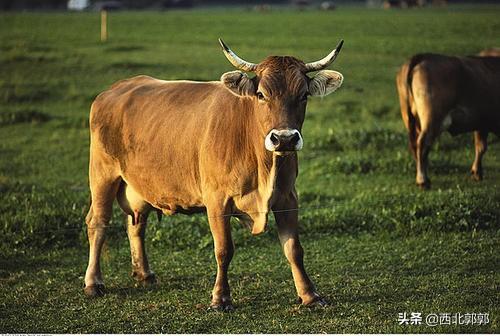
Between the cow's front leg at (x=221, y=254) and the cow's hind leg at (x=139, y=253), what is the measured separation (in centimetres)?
123

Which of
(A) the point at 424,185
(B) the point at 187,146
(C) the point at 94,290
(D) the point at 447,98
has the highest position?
(B) the point at 187,146

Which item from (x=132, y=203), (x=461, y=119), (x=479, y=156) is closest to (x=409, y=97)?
(x=461, y=119)

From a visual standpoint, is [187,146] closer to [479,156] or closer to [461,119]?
[461,119]

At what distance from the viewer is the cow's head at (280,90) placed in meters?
7.68

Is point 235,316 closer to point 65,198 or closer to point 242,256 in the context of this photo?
point 242,256

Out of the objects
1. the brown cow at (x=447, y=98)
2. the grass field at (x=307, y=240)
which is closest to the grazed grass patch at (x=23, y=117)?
the grass field at (x=307, y=240)

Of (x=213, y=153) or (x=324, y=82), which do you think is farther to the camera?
(x=213, y=153)

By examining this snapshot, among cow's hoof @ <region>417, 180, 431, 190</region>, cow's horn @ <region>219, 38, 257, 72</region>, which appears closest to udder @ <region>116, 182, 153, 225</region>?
cow's horn @ <region>219, 38, 257, 72</region>

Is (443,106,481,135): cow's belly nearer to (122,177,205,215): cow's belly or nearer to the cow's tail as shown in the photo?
the cow's tail

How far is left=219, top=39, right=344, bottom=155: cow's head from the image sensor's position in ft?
25.2

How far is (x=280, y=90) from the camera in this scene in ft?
26.0

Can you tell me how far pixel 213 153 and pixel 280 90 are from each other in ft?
2.85

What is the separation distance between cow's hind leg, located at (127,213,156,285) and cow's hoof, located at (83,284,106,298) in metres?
0.40

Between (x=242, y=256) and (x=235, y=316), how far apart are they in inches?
90.5
